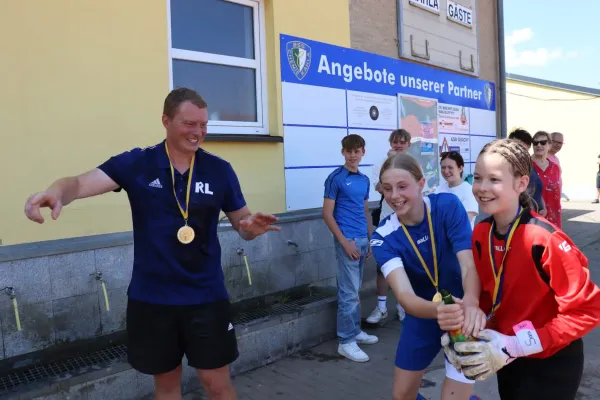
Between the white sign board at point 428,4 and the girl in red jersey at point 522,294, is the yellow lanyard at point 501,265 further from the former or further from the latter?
the white sign board at point 428,4

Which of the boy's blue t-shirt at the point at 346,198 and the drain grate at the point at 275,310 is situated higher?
the boy's blue t-shirt at the point at 346,198

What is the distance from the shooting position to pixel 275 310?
5.16 m

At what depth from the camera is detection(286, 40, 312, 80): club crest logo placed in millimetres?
5973

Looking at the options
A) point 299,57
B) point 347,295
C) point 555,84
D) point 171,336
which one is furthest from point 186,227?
point 555,84

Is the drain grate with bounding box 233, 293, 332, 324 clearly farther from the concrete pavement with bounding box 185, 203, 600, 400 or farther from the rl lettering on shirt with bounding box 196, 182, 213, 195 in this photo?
the rl lettering on shirt with bounding box 196, 182, 213, 195

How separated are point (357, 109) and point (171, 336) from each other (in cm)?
479

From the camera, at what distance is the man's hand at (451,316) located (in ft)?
6.86

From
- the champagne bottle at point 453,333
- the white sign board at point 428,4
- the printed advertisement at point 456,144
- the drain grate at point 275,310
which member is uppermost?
the white sign board at point 428,4

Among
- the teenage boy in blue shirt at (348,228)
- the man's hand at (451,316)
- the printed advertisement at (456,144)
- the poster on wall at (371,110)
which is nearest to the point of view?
the man's hand at (451,316)

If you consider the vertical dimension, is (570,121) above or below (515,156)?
above

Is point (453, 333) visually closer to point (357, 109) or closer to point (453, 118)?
point (357, 109)

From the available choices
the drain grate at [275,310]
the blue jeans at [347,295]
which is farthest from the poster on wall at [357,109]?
the blue jeans at [347,295]

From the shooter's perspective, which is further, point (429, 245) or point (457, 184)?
point (457, 184)

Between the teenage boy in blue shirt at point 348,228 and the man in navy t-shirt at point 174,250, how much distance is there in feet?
6.71
